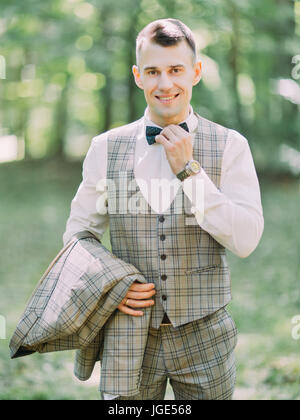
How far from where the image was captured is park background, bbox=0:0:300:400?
4445 mm

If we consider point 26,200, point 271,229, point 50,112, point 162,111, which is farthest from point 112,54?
point 162,111

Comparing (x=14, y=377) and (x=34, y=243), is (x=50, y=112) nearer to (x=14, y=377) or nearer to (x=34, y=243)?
(x=34, y=243)

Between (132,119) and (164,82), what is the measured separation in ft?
28.4

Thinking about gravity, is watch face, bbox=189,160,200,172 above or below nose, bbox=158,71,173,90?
below

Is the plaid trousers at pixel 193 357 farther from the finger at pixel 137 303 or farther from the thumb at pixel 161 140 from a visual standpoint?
the thumb at pixel 161 140

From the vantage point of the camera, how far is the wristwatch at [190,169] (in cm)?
181

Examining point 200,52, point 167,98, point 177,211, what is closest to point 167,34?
point 167,98

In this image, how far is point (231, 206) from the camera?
1.82 metres

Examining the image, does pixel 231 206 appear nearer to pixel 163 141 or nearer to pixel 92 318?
pixel 163 141

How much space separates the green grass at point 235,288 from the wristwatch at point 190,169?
244 centimetres

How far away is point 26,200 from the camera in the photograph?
11.1m

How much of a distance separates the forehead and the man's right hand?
0.79 m

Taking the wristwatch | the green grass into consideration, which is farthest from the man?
the green grass

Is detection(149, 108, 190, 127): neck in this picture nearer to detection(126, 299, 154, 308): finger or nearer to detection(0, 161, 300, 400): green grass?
detection(126, 299, 154, 308): finger
